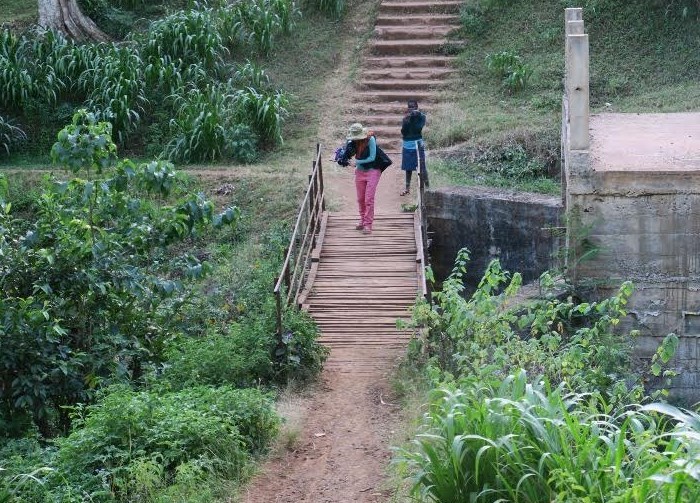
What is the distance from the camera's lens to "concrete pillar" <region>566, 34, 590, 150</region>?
472 inches

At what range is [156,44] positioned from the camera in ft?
68.6

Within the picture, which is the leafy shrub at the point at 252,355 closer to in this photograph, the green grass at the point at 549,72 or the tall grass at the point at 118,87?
the green grass at the point at 549,72

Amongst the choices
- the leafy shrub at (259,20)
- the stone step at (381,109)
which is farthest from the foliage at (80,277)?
the leafy shrub at (259,20)

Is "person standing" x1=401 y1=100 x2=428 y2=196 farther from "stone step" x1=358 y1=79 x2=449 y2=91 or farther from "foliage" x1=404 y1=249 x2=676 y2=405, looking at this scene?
"foliage" x1=404 y1=249 x2=676 y2=405

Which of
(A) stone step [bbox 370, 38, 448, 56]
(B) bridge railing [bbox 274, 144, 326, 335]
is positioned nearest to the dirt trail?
→ (B) bridge railing [bbox 274, 144, 326, 335]

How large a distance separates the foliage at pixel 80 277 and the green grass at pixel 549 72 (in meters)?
7.56

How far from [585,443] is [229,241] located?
11723mm

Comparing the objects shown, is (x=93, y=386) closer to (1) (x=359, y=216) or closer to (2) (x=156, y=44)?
(1) (x=359, y=216)

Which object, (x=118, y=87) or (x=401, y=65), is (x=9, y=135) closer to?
(x=118, y=87)

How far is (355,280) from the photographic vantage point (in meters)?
13.0

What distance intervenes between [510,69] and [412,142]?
5.42m

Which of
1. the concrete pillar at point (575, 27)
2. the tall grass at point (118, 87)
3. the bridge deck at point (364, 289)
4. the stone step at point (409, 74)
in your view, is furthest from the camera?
the stone step at point (409, 74)

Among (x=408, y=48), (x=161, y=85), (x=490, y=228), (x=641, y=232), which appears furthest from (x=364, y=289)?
(x=408, y=48)

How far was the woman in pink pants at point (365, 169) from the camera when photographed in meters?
14.0
